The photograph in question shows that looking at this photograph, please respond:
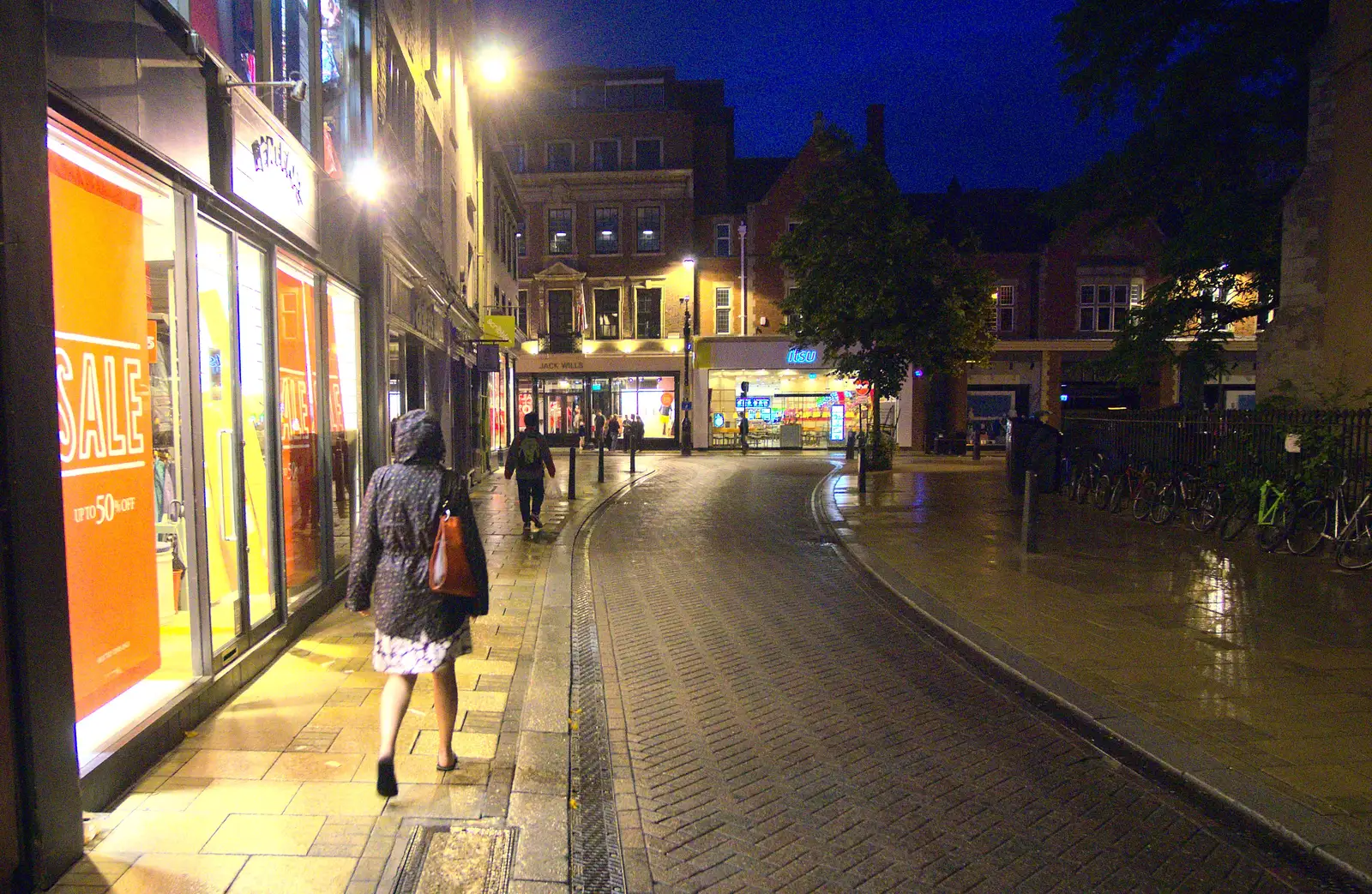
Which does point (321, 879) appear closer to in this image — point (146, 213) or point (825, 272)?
point (146, 213)

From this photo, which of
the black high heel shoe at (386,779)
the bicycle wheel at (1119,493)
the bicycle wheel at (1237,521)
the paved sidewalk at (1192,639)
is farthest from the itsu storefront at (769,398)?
the black high heel shoe at (386,779)

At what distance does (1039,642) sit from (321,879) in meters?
5.28

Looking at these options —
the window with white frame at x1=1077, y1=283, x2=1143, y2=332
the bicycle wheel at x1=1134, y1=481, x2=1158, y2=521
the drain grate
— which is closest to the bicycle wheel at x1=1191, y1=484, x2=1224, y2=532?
the bicycle wheel at x1=1134, y1=481, x2=1158, y2=521

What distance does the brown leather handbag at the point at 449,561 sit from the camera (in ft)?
12.2

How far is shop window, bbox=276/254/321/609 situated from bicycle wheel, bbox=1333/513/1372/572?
1053 cm

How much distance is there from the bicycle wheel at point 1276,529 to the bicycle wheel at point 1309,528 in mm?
68

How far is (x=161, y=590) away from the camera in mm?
5012

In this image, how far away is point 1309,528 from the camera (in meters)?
10.1

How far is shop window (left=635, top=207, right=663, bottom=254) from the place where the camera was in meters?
37.6

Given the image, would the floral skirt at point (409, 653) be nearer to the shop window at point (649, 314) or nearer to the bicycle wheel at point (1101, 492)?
the bicycle wheel at point (1101, 492)

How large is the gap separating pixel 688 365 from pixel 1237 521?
24483 millimetres

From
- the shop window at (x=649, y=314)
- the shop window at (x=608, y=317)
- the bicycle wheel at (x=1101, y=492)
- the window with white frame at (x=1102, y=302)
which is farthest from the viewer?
the shop window at (x=608, y=317)

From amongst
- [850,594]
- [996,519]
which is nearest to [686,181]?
[996,519]

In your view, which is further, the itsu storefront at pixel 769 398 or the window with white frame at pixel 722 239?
the window with white frame at pixel 722 239
